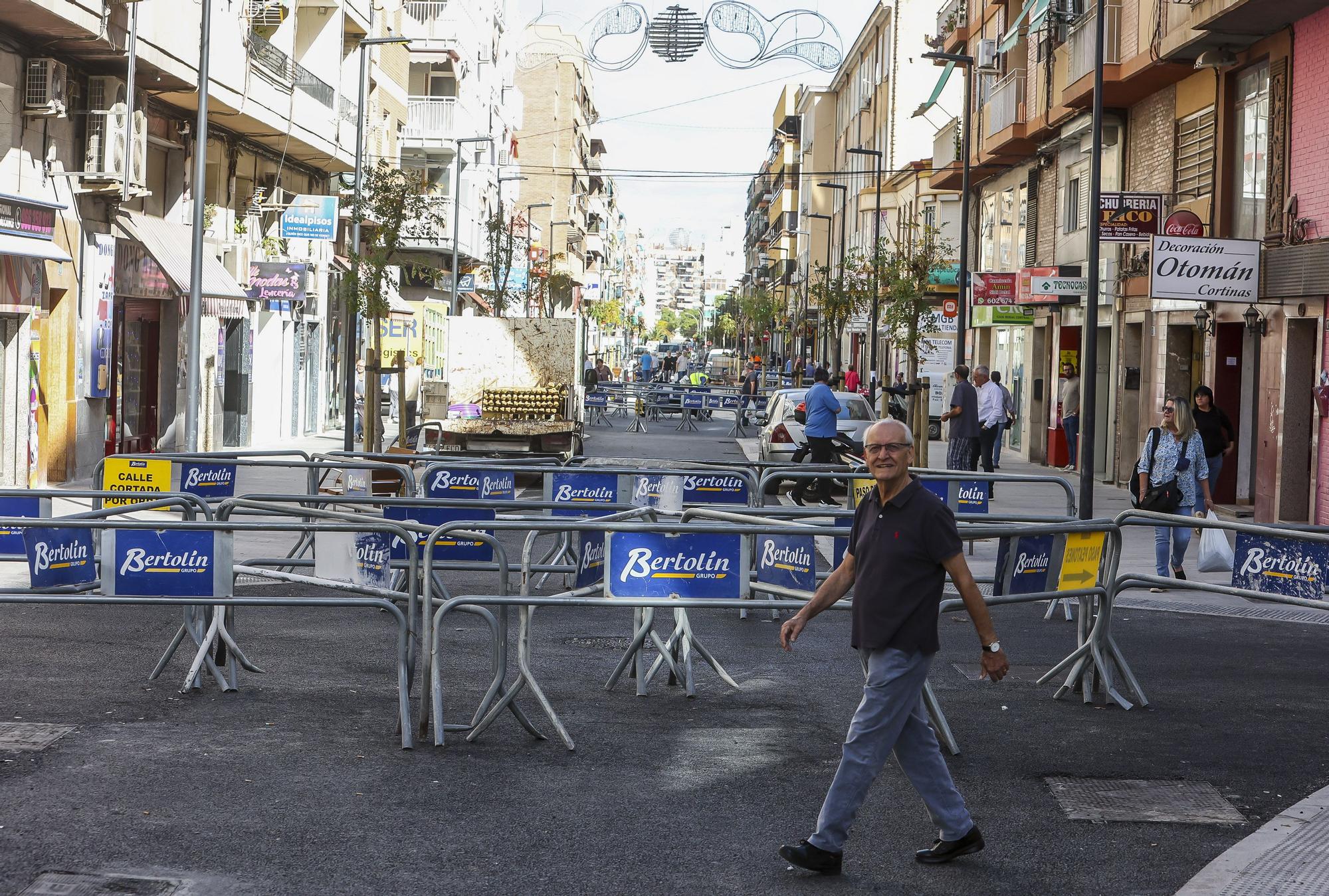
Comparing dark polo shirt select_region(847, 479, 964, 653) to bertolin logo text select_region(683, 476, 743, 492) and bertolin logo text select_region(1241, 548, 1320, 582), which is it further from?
bertolin logo text select_region(683, 476, 743, 492)

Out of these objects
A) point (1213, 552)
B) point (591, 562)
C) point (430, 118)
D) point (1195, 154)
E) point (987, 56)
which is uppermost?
point (430, 118)

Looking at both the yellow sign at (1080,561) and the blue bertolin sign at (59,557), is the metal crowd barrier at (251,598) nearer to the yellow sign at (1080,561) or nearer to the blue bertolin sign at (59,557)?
the blue bertolin sign at (59,557)

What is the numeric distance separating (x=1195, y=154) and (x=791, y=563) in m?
18.0

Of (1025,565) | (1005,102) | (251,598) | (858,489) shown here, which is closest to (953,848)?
(1025,565)

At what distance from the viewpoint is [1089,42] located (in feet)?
88.1

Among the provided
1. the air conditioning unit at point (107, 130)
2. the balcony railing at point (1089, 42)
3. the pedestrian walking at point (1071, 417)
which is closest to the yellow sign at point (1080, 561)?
the air conditioning unit at point (107, 130)

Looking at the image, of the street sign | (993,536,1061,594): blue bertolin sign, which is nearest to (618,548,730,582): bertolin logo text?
(993,536,1061,594): blue bertolin sign

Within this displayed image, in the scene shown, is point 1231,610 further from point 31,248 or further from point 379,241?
point 379,241

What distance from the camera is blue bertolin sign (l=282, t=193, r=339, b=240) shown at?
3075 cm

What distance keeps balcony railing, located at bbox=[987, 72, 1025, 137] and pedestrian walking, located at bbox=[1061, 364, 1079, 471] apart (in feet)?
20.4

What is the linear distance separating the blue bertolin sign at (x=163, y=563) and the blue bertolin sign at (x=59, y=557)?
0.32 metres

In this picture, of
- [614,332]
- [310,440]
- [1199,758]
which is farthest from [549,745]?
[614,332]

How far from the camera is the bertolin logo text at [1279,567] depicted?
8.62 metres

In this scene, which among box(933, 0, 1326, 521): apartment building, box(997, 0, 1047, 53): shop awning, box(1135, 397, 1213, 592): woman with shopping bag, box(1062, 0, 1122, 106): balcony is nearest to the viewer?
box(1135, 397, 1213, 592): woman with shopping bag
